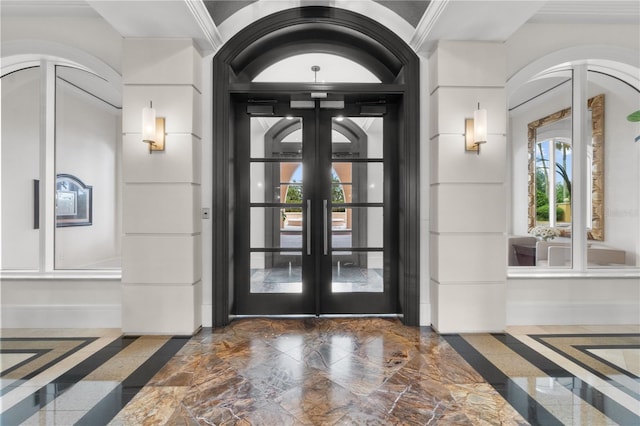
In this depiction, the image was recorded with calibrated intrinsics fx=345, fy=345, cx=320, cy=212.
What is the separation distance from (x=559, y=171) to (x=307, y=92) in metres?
2.79

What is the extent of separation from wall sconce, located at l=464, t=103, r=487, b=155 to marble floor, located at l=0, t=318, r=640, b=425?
1710mm

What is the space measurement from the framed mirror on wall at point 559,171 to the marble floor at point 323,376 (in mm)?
1114

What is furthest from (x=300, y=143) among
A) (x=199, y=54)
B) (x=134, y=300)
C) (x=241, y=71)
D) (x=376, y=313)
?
(x=134, y=300)

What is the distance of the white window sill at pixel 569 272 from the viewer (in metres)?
3.46

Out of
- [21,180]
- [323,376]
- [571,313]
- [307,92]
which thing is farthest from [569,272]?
[21,180]

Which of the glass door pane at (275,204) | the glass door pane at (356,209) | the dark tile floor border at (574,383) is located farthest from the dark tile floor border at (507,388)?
the glass door pane at (275,204)

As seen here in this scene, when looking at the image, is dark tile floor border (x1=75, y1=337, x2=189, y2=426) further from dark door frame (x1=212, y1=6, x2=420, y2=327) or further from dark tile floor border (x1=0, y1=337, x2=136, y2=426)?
dark door frame (x1=212, y1=6, x2=420, y2=327)

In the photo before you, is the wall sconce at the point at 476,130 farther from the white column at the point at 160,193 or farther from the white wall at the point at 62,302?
the white wall at the point at 62,302

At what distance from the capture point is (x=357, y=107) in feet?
11.6

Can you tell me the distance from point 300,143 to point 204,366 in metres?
2.22

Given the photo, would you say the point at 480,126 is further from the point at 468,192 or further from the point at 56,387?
the point at 56,387

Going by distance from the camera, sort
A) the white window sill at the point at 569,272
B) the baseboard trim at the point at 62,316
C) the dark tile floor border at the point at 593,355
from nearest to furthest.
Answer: the dark tile floor border at the point at 593,355 < the baseboard trim at the point at 62,316 < the white window sill at the point at 569,272

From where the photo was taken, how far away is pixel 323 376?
232 centimetres

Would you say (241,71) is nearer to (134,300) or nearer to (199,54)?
(199,54)
